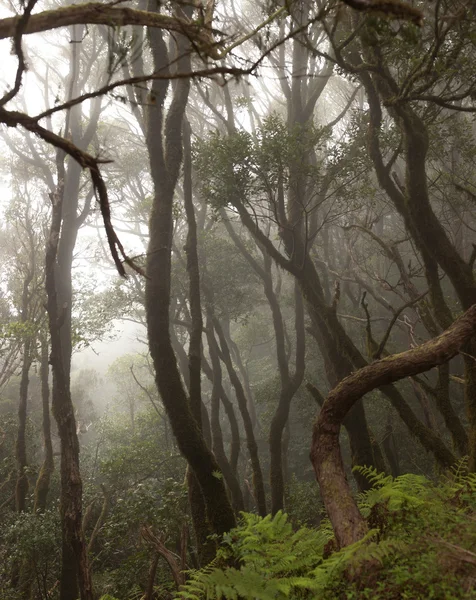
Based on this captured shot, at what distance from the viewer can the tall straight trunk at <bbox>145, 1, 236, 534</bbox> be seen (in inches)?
211

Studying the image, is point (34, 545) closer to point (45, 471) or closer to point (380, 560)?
point (45, 471)

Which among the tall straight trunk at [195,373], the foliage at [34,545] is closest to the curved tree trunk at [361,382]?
the tall straight trunk at [195,373]

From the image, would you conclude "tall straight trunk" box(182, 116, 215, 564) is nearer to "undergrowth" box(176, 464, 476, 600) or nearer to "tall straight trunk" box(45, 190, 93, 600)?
"tall straight trunk" box(45, 190, 93, 600)

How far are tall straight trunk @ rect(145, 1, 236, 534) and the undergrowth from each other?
2.23 m

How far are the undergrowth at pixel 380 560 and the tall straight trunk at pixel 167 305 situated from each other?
223 centimetres

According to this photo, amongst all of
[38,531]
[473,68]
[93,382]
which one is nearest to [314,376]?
[38,531]

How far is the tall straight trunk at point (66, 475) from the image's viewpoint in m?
6.56

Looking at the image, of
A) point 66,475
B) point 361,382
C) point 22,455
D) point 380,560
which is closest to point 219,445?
Answer: point 66,475

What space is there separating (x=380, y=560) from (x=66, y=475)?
682cm

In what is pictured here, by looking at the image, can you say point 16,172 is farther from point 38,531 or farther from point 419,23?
point 419,23

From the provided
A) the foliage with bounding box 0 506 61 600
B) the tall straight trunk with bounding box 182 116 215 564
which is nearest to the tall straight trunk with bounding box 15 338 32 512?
the foliage with bounding box 0 506 61 600

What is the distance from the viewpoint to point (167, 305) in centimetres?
614

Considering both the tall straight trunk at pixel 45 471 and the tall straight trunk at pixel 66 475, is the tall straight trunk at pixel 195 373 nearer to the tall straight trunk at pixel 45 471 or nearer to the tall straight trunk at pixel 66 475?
the tall straight trunk at pixel 66 475

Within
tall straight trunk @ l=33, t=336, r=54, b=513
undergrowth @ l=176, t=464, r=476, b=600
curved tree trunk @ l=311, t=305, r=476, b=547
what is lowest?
undergrowth @ l=176, t=464, r=476, b=600
